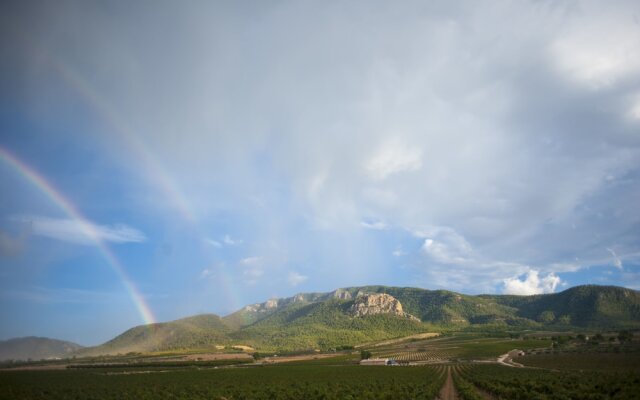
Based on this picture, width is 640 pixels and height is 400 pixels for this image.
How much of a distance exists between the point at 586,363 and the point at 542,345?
279 ft

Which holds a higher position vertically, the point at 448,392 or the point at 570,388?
the point at 570,388

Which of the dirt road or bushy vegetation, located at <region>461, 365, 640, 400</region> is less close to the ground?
bushy vegetation, located at <region>461, 365, 640, 400</region>

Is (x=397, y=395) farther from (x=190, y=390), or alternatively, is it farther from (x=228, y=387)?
(x=190, y=390)

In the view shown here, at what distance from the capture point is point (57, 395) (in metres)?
81.1

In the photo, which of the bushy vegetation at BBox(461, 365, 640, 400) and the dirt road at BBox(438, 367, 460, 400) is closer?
the bushy vegetation at BBox(461, 365, 640, 400)

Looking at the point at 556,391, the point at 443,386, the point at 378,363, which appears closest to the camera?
the point at 556,391

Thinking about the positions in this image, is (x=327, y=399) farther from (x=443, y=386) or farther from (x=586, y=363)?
(x=586, y=363)

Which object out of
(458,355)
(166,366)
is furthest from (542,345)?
(166,366)

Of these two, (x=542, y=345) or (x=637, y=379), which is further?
(x=542, y=345)

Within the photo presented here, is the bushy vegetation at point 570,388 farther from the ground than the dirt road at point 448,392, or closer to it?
farther from the ground

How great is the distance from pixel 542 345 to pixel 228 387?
162893 millimetres

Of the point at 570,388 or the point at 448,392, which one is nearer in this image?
the point at 570,388

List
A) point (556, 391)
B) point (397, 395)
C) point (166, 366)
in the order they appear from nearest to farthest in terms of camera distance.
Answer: point (556, 391) < point (397, 395) < point (166, 366)

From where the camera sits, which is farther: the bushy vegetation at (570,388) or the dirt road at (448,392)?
the dirt road at (448,392)
